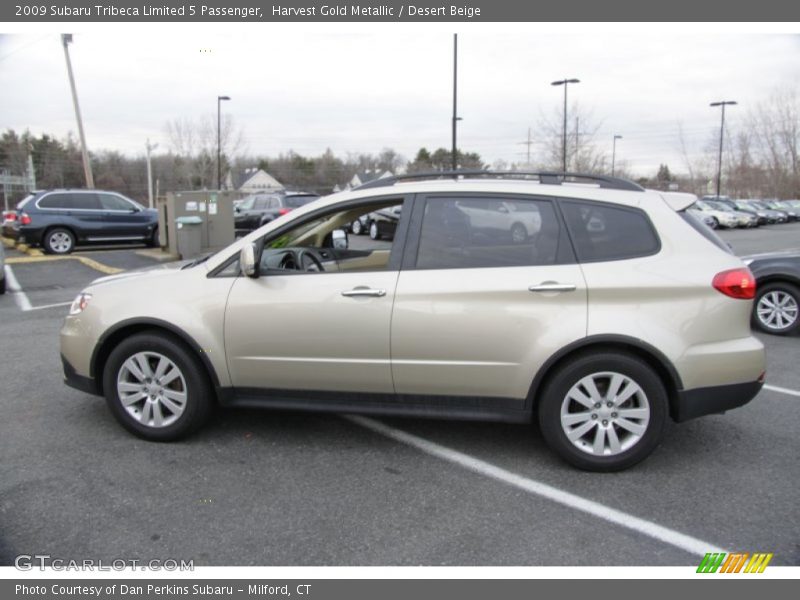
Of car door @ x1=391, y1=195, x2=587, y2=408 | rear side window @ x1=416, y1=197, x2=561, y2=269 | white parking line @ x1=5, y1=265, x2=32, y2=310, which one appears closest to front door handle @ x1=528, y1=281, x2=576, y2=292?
car door @ x1=391, y1=195, x2=587, y2=408

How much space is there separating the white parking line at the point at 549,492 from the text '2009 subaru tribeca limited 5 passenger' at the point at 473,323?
1.02 ft

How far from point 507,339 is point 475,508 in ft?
3.15

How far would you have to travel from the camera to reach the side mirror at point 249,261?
396 centimetres

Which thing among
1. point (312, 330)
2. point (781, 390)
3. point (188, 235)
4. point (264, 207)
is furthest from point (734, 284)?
point (264, 207)

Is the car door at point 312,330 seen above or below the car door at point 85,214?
below

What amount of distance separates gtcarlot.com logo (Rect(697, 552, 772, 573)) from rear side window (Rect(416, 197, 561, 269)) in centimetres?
173

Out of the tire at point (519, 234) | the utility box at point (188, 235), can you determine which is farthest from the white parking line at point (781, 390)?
the utility box at point (188, 235)

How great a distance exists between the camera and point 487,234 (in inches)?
154

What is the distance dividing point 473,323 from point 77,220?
14900 millimetres

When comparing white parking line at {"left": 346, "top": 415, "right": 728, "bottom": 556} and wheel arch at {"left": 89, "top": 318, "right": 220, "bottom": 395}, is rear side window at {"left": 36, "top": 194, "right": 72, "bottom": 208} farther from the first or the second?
white parking line at {"left": 346, "top": 415, "right": 728, "bottom": 556}

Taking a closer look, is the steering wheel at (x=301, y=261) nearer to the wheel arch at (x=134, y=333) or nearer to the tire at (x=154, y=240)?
the wheel arch at (x=134, y=333)

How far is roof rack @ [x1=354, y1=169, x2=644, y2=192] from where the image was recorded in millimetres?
4105

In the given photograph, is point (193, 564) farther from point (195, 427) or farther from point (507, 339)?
point (507, 339)

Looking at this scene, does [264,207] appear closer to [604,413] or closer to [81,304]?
[81,304]
